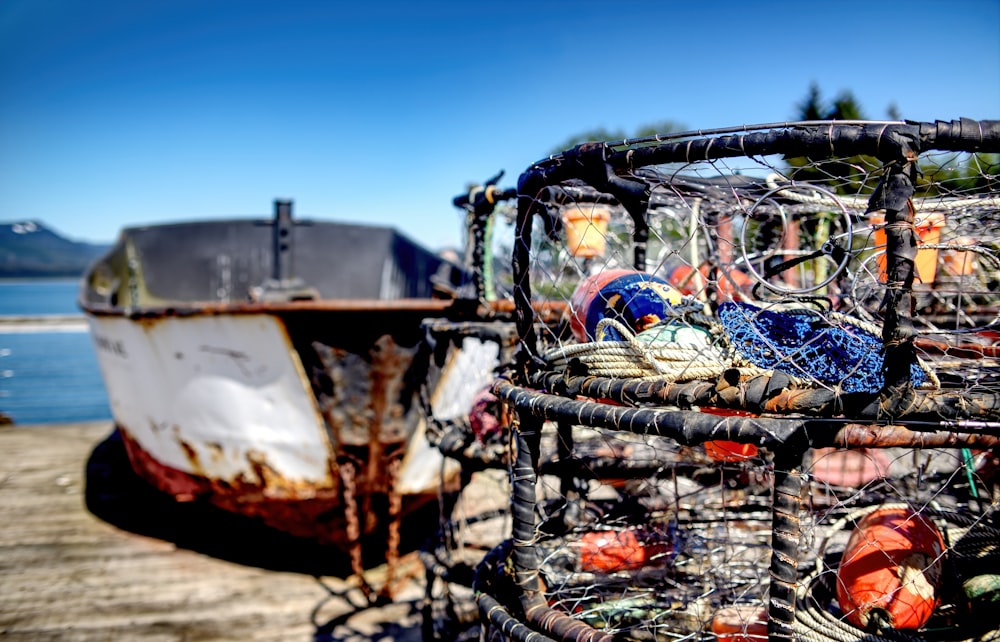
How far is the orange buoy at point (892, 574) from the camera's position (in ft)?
6.25

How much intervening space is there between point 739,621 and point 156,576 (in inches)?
161

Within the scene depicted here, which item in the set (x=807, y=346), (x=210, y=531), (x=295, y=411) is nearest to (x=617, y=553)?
(x=807, y=346)

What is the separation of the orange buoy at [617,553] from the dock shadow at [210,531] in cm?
283

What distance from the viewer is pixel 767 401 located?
1.56 m

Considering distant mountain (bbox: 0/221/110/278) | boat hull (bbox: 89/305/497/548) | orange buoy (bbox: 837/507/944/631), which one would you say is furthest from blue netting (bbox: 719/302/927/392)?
distant mountain (bbox: 0/221/110/278)

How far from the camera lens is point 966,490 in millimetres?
2881

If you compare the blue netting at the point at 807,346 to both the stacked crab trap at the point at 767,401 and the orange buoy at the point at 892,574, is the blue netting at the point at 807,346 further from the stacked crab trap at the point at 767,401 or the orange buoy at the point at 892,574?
the orange buoy at the point at 892,574

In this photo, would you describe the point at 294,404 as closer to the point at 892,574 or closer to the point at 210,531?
the point at 210,531

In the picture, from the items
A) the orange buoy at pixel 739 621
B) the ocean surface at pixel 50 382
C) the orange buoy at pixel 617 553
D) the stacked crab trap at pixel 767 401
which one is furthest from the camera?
the ocean surface at pixel 50 382

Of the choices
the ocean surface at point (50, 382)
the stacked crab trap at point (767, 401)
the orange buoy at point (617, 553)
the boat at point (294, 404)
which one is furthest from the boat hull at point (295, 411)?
the ocean surface at point (50, 382)

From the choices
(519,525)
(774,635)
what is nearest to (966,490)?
(774,635)

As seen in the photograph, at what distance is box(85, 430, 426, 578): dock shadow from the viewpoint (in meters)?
5.14

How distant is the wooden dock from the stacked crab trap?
1.98 meters

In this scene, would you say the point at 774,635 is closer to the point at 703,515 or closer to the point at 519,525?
the point at 519,525
